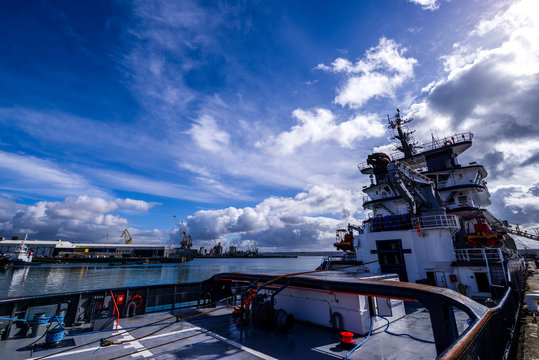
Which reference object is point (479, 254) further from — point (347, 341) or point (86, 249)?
point (86, 249)

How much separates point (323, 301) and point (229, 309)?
6790 millimetres

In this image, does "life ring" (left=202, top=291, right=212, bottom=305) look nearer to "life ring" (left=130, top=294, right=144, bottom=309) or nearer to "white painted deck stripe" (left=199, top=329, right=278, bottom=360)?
"life ring" (left=130, top=294, right=144, bottom=309)

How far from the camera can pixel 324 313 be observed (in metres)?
11.0

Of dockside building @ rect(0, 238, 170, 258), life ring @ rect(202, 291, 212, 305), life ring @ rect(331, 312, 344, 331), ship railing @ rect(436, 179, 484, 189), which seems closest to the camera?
life ring @ rect(331, 312, 344, 331)

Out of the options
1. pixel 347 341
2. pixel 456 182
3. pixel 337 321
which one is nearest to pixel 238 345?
pixel 347 341

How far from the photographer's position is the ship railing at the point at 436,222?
1807 cm

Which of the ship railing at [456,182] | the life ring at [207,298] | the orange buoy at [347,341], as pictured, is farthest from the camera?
the ship railing at [456,182]

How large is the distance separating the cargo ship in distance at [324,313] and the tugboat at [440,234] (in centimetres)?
10

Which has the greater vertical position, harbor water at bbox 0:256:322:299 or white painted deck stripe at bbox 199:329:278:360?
white painted deck stripe at bbox 199:329:278:360

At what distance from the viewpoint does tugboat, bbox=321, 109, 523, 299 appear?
16.6 m

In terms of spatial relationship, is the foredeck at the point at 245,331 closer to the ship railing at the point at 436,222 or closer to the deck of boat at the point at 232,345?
the deck of boat at the point at 232,345


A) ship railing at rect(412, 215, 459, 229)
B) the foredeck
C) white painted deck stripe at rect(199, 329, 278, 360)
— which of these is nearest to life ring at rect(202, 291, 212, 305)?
the foredeck

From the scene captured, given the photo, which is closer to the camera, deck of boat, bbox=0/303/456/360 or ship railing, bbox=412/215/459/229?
deck of boat, bbox=0/303/456/360

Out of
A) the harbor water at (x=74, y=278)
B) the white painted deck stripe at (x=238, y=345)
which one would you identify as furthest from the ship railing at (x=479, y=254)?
the harbor water at (x=74, y=278)
